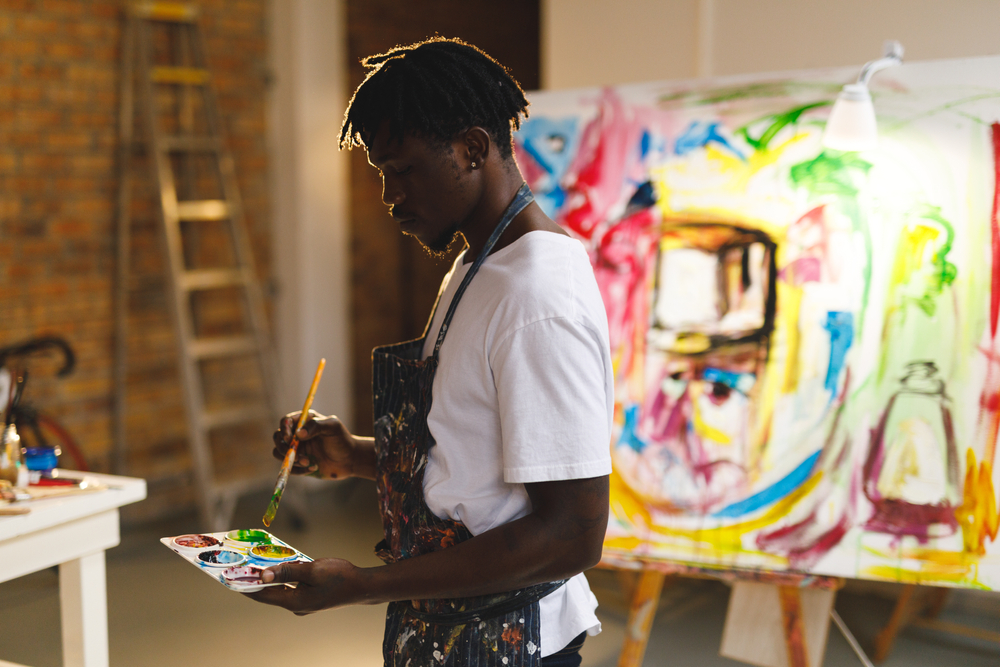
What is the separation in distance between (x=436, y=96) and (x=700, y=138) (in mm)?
1333

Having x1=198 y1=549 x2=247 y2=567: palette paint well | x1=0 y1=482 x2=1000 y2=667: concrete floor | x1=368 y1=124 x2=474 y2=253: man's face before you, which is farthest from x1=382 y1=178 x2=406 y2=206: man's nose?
x1=0 y1=482 x2=1000 y2=667: concrete floor

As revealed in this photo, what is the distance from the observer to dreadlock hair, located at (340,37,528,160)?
967 millimetres

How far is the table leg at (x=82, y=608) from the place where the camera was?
186cm

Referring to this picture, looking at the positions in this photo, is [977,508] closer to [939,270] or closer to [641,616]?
[939,270]

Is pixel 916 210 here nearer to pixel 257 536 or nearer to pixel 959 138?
pixel 959 138

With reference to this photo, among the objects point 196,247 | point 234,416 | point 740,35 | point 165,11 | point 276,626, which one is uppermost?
point 165,11

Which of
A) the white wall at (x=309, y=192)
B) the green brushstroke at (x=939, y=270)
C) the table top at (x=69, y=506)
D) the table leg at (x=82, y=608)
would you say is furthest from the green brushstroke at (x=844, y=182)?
the white wall at (x=309, y=192)

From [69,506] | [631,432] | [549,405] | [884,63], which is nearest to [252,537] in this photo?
[549,405]

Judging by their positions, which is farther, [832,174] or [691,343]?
[691,343]

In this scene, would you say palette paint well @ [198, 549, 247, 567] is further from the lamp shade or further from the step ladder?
the step ladder

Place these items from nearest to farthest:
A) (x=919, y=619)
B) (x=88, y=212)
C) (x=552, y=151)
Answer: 1. (x=552, y=151)
2. (x=919, y=619)
3. (x=88, y=212)

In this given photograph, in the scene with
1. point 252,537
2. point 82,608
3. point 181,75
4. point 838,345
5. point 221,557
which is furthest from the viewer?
point 181,75

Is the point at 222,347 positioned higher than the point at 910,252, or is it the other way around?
the point at 910,252

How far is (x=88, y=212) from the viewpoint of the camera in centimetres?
356
